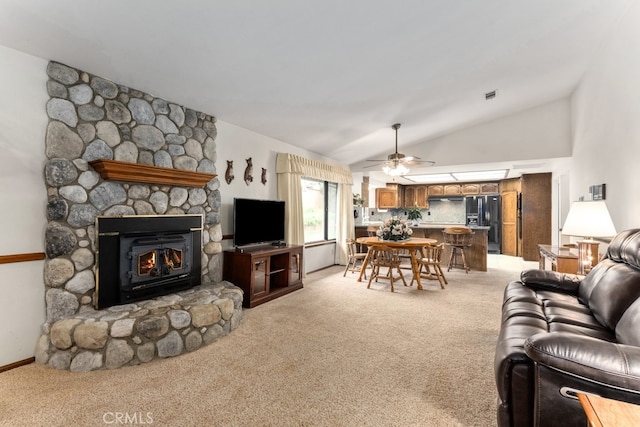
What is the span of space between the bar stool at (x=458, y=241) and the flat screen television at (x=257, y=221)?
340cm

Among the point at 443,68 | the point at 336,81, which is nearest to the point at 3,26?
the point at 336,81

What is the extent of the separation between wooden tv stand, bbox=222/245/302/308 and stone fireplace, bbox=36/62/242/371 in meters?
0.37

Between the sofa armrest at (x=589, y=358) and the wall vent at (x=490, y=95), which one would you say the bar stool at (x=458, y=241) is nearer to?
the wall vent at (x=490, y=95)

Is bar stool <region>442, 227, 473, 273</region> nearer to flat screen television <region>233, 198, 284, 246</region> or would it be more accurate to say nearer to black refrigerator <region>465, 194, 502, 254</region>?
black refrigerator <region>465, 194, 502, 254</region>

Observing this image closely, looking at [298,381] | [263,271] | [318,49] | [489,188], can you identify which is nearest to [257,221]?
[263,271]

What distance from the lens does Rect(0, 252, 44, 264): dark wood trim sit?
91.0 inches

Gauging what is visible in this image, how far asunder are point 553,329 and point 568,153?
4.77 meters

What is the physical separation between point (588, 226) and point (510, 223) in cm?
591

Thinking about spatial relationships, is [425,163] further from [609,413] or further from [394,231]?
[609,413]

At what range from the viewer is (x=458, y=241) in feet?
20.2

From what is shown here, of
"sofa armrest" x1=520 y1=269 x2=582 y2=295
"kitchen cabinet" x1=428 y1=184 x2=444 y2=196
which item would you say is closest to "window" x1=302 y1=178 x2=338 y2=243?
"sofa armrest" x1=520 y1=269 x2=582 y2=295

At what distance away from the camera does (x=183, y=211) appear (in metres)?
3.48

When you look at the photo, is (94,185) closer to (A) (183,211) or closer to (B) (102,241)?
(B) (102,241)

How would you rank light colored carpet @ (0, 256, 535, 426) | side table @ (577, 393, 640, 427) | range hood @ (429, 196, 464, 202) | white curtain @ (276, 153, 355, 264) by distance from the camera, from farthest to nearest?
1. range hood @ (429, 196, 464, 202)
2. white curtain @ (276, 153, 355, 264)
3. light colored carpet @ (0, 256, 535, 426)
4. side table @ (577, 393, 640, 427)
